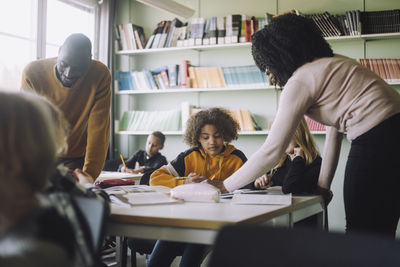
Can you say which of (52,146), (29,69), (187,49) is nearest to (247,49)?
(187,49)

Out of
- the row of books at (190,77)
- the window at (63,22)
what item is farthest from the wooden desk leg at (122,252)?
the window at (63,22)

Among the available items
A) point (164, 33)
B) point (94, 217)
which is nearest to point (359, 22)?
point (164, 33)

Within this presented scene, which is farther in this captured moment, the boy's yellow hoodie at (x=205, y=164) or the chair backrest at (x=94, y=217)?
the boy's yellow hoodie at (x=205, y=164)

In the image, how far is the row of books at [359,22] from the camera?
4.26 meters

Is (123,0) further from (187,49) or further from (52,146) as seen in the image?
(52,146)

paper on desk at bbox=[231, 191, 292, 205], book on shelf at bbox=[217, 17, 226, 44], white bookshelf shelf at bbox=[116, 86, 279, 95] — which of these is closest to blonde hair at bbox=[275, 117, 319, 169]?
paper on desk at bbox=[231, 191, 292, 205]

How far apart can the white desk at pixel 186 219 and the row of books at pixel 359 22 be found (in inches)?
124

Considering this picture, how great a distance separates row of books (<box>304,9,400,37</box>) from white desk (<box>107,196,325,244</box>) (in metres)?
3.15

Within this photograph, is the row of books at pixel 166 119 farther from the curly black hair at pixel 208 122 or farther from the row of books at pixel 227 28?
the curly black hair at pixel 208 122

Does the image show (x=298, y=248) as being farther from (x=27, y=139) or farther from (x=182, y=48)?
(x=182, y=48)

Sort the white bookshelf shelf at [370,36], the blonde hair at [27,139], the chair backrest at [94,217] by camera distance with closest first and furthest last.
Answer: the blonde hair at [27,139], the chair backrest at [94,217], the white bookshelf shelf at [370,36]

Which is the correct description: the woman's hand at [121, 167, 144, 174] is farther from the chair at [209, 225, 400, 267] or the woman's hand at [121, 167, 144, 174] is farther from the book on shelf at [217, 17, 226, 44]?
the chair at [209, 225, 400, 267]

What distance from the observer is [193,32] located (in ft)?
16.2

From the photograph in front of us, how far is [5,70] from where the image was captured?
410 cm
